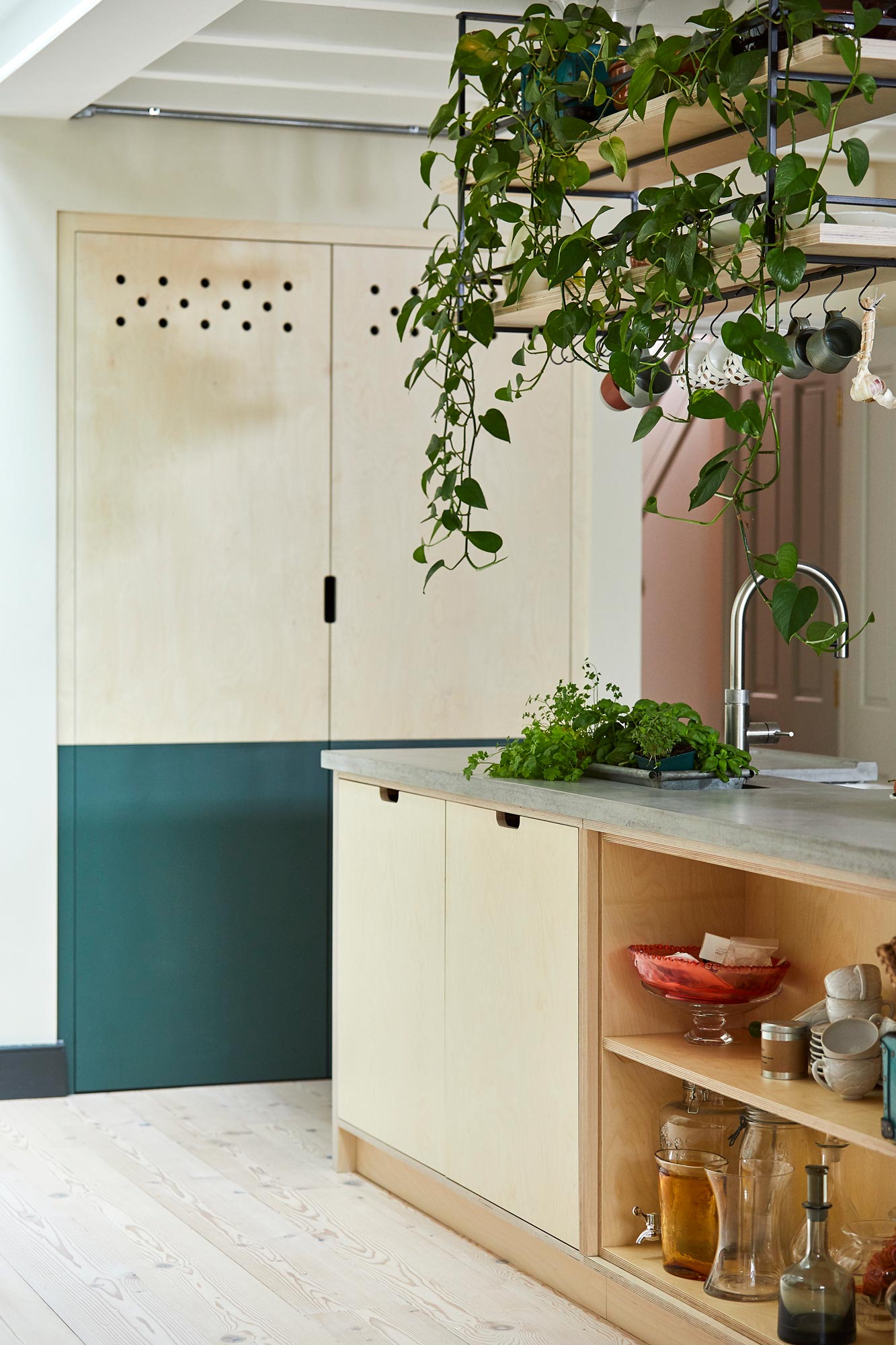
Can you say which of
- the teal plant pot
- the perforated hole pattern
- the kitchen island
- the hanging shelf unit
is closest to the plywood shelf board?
the kitchen island

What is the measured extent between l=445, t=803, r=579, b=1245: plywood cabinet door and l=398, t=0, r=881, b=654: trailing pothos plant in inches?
22.3

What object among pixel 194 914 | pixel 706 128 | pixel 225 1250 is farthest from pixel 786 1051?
pixel 194 914

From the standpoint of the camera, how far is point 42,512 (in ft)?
14.1

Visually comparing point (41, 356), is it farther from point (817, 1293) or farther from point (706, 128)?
point (817, 1293)

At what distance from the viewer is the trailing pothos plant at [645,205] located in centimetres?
236

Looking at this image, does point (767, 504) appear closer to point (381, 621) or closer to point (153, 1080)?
point (381, 621)

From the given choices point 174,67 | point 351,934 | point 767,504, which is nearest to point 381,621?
point 351,934

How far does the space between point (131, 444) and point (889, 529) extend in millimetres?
2514

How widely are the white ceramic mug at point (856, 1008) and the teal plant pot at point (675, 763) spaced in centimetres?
54

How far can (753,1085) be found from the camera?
247 centimetres

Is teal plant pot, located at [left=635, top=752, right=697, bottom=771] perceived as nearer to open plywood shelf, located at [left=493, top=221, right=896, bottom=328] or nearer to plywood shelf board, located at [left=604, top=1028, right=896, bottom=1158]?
plywood shelf board, located at [left=604, top=1028, right=896, bottom=1158]

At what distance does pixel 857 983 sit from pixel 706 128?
143 cm

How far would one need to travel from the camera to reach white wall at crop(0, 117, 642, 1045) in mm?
4273

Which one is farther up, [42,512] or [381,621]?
[42,512]
